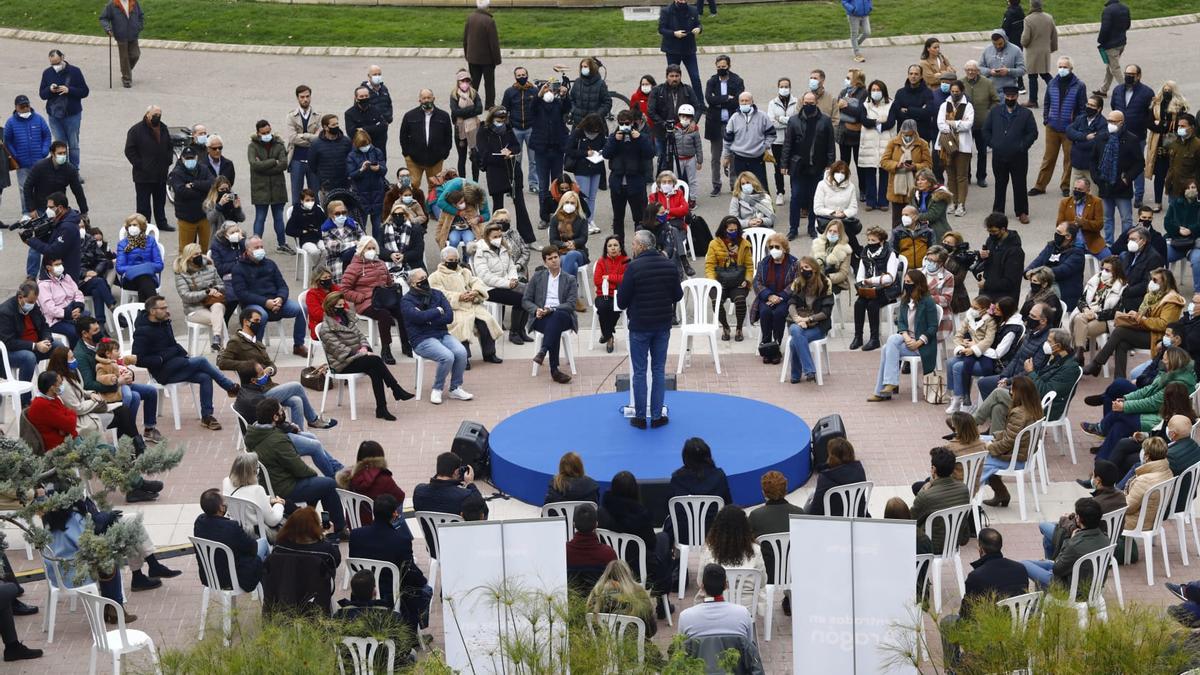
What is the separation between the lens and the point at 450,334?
18.0 meters

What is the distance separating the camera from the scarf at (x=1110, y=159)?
2055cm

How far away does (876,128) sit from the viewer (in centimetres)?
2203

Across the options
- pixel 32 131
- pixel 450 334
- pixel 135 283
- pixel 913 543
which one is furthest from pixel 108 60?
pixel 913 543

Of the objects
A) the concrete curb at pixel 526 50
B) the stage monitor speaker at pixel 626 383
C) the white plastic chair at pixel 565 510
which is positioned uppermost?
the concrete curb at pixel 526 50

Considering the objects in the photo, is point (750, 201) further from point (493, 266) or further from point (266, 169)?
point (266, 169)

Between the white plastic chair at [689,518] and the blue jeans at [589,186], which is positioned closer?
the white plastic chair at [689,518]

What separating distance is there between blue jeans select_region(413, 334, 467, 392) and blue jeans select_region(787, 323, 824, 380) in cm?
314

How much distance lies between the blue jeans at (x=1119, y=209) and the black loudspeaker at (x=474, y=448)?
858 centimetres

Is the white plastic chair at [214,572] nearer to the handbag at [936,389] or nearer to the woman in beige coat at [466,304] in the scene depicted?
the woman in beige coat at [466,304]

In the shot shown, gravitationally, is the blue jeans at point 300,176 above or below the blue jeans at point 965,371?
above

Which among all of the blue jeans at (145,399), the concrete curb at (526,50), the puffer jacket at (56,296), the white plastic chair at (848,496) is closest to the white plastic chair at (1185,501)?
the white plastic chair at (848,496)

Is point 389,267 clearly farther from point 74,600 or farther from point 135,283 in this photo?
point 74,600

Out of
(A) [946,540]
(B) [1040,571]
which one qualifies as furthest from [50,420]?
(B) [1040,571]

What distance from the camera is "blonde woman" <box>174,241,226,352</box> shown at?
1842cm
